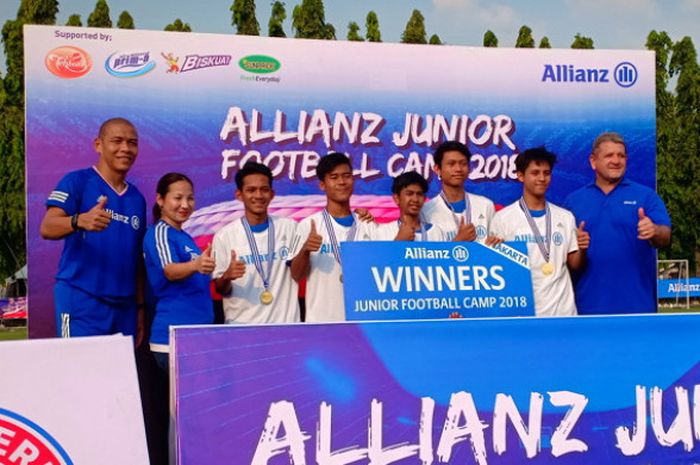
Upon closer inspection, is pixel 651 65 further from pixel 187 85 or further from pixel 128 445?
pixel 128 445

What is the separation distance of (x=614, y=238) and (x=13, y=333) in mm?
16175

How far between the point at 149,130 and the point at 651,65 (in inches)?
161

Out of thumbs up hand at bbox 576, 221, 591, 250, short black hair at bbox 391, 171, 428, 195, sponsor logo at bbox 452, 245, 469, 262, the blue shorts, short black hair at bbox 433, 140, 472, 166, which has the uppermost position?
short black hair at bbox 433, 140, 472, 166

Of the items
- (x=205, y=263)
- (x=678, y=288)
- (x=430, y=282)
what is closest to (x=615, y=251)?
(x=430, y=282)

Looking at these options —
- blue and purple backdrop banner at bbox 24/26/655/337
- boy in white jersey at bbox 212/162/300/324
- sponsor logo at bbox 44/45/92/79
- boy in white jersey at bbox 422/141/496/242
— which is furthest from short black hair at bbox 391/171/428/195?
sponsor logo at bbox 44/45/92/79

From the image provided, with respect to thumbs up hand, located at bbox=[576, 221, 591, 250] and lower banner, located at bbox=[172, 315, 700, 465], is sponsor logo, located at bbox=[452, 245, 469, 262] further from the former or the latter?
thumbs up hand, located at bbox=[576, 221, 591, 250]

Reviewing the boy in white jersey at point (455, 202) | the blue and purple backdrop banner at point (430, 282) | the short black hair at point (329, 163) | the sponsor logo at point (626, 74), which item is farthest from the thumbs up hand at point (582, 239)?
the short black hair at point (329, 163)

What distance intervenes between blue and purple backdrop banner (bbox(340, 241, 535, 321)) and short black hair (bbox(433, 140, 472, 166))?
4.46 feet

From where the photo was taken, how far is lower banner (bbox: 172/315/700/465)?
3326mm

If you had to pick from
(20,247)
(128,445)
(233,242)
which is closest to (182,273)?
(233,242)

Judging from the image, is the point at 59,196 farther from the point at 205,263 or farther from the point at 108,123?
the point at 205,263

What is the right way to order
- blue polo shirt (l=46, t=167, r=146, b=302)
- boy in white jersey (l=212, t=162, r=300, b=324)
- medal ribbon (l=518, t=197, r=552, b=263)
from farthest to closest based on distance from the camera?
medal ribbon (l=518, t=197, r=552, b=263) < blue polo shirt (l=46, t=167, r=146, b=302) < boy in white jersey (l=212, t=162, r=300, b=324)

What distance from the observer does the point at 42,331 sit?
544 cm

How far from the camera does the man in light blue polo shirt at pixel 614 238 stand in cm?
586
